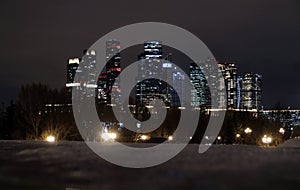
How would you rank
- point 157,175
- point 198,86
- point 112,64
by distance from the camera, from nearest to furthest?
point 157,175
point 198,86
point 112,64

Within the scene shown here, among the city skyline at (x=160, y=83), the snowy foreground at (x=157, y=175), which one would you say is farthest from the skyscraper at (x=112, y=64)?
the snowy foreground at (x=157, y=175)

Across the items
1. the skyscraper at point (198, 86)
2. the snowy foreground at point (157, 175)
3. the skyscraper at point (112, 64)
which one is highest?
the skyscraper at point (112, 64)

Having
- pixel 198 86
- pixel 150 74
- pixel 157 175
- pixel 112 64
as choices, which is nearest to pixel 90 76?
pixel 150 74

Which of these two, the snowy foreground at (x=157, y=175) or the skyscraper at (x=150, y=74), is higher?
the skyscraper at (x=150, y=74)

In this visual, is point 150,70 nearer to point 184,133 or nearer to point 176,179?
point 184,133

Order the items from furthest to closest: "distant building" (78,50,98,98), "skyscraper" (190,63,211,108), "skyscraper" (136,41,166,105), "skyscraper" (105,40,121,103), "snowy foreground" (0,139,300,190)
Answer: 1. "skyscraper" (105,40,121,103)
2. "skyscraper" (190,63,211,108)
3. "skyscraper" (136,41,166,105)
4. "distant building" (78,50,98,98)
5. "snowy foreground" (0,139,300,190)

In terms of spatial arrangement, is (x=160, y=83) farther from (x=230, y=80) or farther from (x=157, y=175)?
Answer: (x=157, y=175)

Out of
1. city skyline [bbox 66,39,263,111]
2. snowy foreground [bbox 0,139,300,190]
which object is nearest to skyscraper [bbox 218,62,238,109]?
city skyline [bbox 66,39,263,111]

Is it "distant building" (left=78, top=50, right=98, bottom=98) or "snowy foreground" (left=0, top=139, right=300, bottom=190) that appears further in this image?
"distant building" (left=78, top=50, right=98, bottom=98)

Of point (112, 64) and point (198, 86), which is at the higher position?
point (112, 64)

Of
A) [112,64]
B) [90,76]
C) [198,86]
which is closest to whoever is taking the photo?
[90,76]

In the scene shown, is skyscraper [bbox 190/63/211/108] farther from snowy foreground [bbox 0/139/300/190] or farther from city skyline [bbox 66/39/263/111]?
snowy foreground [bbox 0/139/300/190]

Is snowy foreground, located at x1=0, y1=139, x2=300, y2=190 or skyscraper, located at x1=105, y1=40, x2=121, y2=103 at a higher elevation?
skyscraper, located at x1=105, y1=40, x2=121, y2=103

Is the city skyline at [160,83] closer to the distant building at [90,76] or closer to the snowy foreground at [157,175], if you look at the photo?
the distant building at [90,76]
